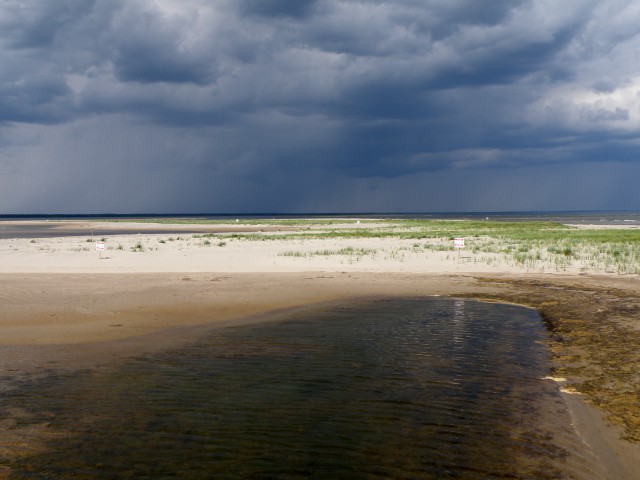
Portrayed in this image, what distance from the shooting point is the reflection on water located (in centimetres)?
610

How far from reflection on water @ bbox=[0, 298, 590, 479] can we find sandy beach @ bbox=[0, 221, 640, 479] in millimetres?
736

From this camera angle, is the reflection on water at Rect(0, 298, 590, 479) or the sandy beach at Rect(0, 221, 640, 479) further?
the sandy beach at Rect(0, 221, 640, 479)

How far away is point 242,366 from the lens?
32.8 feet

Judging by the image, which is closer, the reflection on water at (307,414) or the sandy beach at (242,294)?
the reflection on water at (307,414)

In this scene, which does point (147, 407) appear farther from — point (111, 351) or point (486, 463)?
point (486, 463)

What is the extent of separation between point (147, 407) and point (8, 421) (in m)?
1.82

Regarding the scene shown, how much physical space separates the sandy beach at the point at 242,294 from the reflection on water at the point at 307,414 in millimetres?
736

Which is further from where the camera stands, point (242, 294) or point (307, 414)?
point (242, 294)

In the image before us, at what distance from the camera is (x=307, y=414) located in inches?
299

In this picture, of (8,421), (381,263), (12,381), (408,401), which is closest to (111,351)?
(12,381)

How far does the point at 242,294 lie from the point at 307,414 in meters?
11.9

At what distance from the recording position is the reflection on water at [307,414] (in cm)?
610

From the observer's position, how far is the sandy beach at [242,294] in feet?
34.6

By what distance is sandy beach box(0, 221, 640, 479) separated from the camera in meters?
10.5
